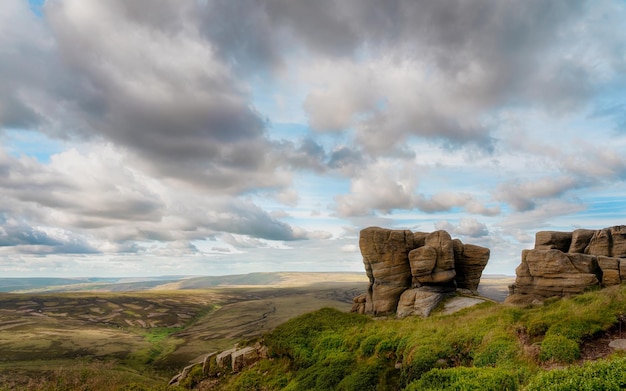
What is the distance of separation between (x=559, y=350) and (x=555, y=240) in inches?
1445

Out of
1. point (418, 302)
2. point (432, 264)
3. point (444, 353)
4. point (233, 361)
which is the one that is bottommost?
point (233, 361)

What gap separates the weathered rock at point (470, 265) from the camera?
187 ft

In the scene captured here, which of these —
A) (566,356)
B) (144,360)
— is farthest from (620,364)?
(144,360)

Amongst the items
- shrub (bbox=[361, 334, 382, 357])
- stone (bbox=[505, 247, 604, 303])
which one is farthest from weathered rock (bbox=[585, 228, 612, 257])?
shrub (bbox=[361, 334, 382, 357])

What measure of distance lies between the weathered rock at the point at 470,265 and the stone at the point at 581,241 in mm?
12520

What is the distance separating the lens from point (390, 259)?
55.0 meters

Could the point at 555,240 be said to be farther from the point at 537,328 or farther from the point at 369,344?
the point at 369,344

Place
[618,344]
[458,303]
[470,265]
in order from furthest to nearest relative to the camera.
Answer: [470,265], [458,303], [618,344]

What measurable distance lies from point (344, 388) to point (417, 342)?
6.75 m

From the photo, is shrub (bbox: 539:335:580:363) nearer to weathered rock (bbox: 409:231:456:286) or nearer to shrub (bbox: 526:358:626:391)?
shrub (bbox: 526:358:626:391)

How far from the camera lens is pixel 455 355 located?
24156 millimetres

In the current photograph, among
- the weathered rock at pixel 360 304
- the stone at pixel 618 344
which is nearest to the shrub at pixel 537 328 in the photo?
the stone at pixel 618 344

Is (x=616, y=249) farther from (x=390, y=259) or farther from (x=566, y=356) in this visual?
(x=566, y=356)

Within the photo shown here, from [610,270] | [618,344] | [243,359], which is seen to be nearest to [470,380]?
[618,344]
